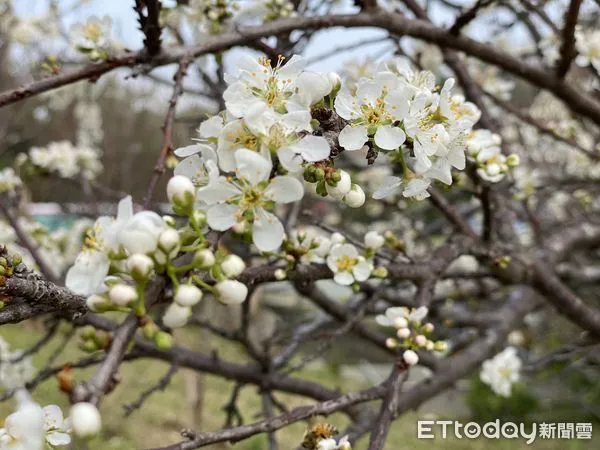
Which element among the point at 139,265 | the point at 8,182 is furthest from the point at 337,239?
the point at 8,182

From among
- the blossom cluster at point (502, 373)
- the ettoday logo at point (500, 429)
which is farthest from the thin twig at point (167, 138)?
the blossom cluster at point (502, 373)

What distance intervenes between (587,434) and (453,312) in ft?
3.17

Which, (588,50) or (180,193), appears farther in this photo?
(588,50)

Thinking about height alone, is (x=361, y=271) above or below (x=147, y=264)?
above

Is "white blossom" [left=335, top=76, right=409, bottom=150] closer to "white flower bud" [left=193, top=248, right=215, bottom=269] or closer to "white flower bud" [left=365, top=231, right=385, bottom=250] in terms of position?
"white flower bud" [left=193, top=248, right=215, bottom=269]

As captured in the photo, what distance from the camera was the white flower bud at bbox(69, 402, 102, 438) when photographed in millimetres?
491

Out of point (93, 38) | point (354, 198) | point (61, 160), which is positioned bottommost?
point (354, 198)

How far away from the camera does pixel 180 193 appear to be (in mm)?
670

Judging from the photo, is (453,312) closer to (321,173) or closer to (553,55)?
(553,55)

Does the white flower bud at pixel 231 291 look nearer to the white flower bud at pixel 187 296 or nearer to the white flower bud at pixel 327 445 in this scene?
the white flower bud at pixel 187 296

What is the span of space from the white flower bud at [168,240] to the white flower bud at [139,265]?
0.8 inches

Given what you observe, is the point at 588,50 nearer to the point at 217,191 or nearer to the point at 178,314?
the point at 217,191

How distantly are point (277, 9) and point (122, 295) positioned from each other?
4.04 feet

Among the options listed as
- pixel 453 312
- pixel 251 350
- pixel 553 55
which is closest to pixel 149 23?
pixel 251 350
